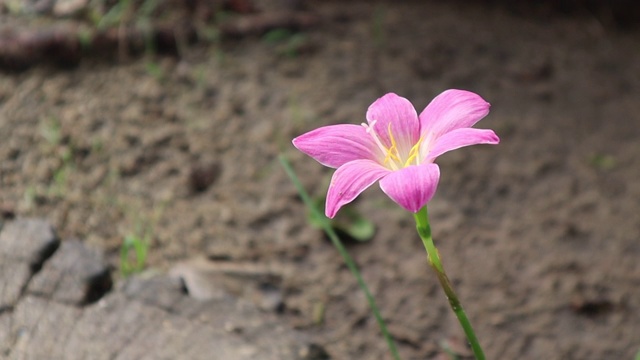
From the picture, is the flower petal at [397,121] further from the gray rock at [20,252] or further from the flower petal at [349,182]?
the gray rock at [20,252]

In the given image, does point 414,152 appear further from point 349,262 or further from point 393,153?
point 349,262

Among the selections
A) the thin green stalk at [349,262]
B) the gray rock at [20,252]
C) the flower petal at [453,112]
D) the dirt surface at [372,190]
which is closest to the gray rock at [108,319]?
the gray rock at [20,252]

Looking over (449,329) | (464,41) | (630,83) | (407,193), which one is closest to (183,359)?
(407,193)

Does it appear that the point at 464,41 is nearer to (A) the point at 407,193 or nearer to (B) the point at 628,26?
(B) the point at 628,26

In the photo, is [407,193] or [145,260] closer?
[407,193]

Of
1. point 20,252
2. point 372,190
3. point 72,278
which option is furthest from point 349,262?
point 372,190

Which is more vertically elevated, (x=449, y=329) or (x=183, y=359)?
(x=183, y=359)

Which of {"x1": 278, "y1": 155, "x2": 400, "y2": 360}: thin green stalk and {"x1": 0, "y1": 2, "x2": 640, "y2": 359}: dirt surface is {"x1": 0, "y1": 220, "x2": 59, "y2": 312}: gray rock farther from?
{"x1": 278, "y1": 155, "x2": 400, "y2": 360}: thin green stalk
